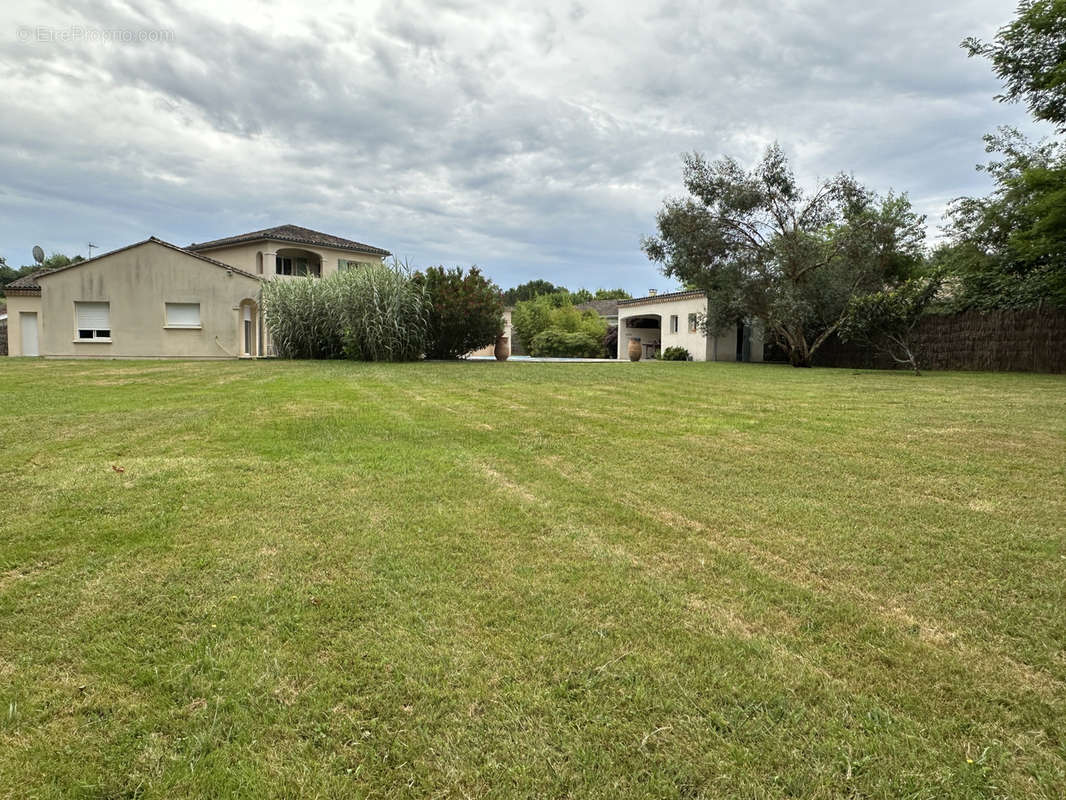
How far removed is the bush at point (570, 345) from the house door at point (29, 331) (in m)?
23.8

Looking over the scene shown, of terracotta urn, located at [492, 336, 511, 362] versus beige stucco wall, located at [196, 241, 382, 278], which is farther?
beige stucco wall, located at [196, 241, 382, 278]

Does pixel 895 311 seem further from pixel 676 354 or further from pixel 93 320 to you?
pixel 93 320

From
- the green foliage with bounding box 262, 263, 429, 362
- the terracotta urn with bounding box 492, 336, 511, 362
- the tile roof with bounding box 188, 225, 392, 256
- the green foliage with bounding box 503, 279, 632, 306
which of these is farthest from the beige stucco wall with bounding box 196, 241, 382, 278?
the green foliage with bounding box 503, 279, 632, 306

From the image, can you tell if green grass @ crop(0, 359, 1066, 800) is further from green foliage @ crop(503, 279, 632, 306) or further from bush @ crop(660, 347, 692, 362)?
green foliage @ crop(503, 279, 632, 306)

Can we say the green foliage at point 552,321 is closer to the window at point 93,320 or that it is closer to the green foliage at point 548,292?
the window at point 93,320

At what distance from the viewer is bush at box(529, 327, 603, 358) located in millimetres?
33281

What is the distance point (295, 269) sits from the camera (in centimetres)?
2919

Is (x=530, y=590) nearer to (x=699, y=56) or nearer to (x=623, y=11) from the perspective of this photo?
(x=623, y=11)

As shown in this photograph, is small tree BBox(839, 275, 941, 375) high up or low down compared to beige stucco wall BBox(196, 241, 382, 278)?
down

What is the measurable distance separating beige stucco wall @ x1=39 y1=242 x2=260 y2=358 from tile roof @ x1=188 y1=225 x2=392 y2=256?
25.0ft

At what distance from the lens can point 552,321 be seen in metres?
37.1

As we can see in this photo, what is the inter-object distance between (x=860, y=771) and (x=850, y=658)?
544 millimetres

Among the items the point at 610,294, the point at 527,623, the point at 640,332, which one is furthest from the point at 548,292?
the point at 527,623

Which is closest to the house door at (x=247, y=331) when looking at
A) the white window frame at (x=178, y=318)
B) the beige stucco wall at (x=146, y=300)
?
the beige stucco wall at (x=146, y=300)
